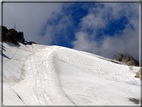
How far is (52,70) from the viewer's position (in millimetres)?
19156

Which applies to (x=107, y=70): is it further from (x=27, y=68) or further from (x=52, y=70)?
(x=27, y=68)

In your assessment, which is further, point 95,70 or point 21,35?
point 21,35

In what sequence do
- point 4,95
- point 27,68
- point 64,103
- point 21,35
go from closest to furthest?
point 4,95 < point 64,103 < point 27,68 < point 21,35

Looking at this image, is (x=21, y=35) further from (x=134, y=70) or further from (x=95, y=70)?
(x=134, y=70)

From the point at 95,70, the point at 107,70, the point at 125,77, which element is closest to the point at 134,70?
the point at 125,77

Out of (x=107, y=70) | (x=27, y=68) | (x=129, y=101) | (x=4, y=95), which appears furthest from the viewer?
(x=107, y=70)

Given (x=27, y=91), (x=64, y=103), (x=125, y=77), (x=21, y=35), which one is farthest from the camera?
(x=21, y=35)

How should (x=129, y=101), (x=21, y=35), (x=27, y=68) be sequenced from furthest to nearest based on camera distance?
(x=21, y=35)
(x=27, y=68)
(x=129, y=101)

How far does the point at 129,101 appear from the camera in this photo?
13.0 meters

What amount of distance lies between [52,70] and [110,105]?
10105 millimetres

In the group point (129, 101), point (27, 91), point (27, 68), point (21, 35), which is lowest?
point (129, 101)

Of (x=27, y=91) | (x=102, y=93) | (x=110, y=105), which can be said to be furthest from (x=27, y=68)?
(x=110, y=105)

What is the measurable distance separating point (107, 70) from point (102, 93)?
11305 mm

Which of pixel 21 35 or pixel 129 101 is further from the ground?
pixel 21 35
